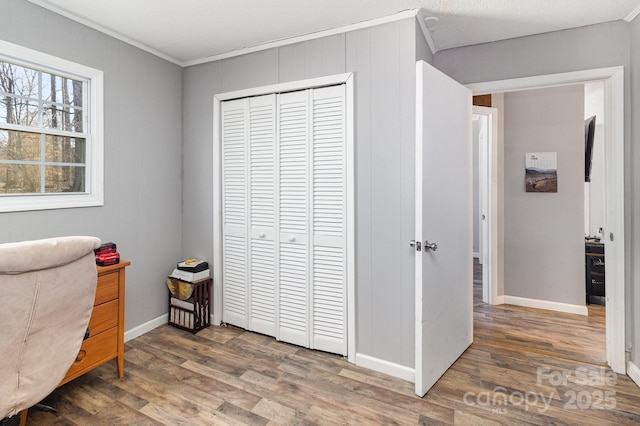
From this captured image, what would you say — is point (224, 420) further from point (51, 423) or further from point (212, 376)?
point (51, 423)

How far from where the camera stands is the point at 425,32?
235 centimetres

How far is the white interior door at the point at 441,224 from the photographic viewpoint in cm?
195

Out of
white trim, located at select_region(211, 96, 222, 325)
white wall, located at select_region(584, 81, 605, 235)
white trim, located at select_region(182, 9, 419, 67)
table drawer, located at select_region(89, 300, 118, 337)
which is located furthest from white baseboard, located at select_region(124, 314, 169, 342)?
white wall, located at select_region(584, 81, 605, 235)

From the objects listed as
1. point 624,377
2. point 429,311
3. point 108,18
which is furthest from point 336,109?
point 624,377

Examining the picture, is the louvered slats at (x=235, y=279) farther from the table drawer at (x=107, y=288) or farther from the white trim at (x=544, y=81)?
the white trim at (x=544, y=81)

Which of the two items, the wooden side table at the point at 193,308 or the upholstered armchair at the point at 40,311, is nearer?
the upholstered armchair at the point at 40,311

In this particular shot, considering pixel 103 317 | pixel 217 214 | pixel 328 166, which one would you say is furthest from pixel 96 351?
pixel 328 166

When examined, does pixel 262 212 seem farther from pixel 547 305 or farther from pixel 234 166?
pixel 547 305

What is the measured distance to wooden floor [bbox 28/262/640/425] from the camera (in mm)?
1788

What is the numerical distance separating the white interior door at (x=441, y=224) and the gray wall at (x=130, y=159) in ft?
7.32

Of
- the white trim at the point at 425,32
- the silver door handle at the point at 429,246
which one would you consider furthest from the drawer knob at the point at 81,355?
the white trim at the point at 425,32

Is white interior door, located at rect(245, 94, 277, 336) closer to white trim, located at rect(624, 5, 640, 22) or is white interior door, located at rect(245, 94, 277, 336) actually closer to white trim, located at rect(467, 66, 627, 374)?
white trim, located at rect(467, 66, 627, 374)

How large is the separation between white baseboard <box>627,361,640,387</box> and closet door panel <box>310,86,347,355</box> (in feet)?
6.20

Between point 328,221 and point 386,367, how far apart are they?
1099 millimetres
